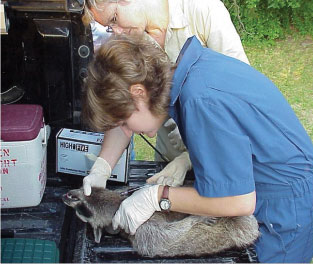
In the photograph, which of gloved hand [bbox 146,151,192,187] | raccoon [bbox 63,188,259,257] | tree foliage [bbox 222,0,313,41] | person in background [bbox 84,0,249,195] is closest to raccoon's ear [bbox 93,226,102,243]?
raccoon [bbox 63,188,259,257]

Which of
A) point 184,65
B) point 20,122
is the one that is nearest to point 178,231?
point 184,65

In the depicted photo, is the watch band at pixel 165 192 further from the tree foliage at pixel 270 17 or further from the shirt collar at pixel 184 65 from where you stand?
the tree foliage at pixel 270 17

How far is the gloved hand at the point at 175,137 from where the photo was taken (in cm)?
278

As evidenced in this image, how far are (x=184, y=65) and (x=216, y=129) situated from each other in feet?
1.01

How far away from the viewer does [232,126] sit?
1763mm

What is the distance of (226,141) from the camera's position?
174 centimetres

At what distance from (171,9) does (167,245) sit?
1113 mm

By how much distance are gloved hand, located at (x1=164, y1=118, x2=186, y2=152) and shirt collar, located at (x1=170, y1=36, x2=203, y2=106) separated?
827 millimetres

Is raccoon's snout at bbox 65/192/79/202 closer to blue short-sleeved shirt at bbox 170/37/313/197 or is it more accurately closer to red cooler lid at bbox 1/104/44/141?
red cooler lid at bbox 1/104/44/141

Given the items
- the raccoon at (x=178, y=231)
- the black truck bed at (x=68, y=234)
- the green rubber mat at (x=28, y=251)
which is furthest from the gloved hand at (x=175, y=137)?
the green rubber mat at (x=28, y=251)

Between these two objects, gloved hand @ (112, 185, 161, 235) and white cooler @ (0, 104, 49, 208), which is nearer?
gloved hand @ (112, 185, 161, 235)

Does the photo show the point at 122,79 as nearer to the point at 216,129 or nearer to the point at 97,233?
the point at 216,129

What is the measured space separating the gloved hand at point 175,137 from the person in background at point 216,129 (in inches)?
29.1

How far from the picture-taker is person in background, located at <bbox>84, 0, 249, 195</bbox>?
238 cm
